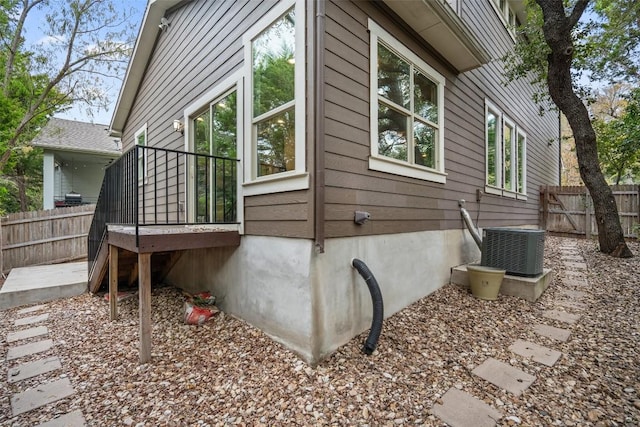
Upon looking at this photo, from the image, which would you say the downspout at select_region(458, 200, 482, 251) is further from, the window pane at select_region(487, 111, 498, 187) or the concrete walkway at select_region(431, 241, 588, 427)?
the window pane at select_region(487, 111, 498, 187)

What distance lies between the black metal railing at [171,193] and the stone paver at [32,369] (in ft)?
4.71

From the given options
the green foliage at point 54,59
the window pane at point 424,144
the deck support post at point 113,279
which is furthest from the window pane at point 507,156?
the green foliage at point 54,59

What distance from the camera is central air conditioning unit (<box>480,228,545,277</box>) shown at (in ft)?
12.9

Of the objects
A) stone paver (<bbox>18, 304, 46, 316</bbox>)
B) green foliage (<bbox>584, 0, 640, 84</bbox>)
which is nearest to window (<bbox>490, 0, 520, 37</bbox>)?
green foliage (<bbox>584, 0, 640, 84</bbox>)

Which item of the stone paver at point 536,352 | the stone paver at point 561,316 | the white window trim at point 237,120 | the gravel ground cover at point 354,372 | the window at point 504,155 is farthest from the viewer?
the window at point 504,155

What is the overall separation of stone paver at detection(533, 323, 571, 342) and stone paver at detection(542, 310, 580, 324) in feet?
0.84

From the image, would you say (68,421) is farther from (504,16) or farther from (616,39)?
(616,39)

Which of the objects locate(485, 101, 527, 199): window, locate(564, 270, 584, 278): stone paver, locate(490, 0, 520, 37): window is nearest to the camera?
locate(564, 270, 584, 278): stone paver

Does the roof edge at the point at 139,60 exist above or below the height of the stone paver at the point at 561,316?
above

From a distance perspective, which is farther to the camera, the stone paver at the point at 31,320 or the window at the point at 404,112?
the stone paver at the point at 31,320

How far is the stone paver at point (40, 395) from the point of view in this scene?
220 centimetres

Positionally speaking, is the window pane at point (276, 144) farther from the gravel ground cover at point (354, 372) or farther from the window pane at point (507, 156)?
the window pane at point (507, 156)

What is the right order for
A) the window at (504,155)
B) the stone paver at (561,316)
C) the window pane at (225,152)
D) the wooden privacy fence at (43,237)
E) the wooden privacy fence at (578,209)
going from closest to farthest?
the stone paver at (561,316) < the window pane at (225,152) < the wooden privacy fence at (43,237) < the window at (504,155) < the wooden privacy fence at (578,209)

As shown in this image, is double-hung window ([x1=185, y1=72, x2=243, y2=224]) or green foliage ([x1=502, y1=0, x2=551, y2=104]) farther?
green foliage ([x1=502, y1=0, x2=551, y2=104])
